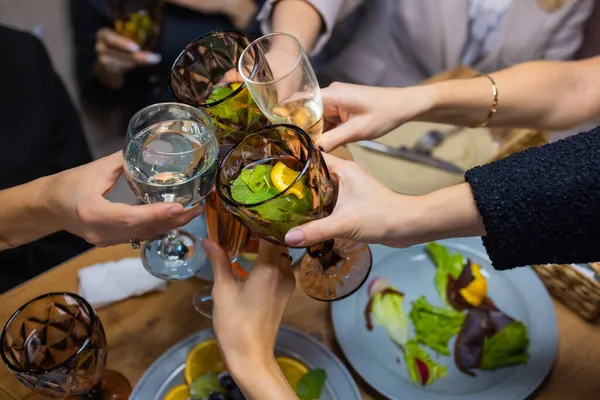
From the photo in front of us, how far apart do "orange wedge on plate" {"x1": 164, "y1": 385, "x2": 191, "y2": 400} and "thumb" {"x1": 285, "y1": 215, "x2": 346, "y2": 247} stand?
0.27 metres

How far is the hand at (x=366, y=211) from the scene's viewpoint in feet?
2.33

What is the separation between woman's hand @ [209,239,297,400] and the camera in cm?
70

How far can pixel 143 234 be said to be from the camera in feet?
2.48

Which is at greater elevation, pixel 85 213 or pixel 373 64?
pixel 85 213

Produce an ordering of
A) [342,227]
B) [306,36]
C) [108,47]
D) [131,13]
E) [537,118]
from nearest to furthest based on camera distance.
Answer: [342,227]
[537,118]
[306,36]
[131,13]
[108,47]

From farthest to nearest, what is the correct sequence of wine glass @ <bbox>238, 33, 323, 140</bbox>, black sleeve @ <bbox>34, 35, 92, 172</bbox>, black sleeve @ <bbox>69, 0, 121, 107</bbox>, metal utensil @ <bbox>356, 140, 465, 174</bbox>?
black sleeve @ <bbox>69, 0, 121, 107</bbox>
black sleeve @ <bbox>34, 35, 92, 172</bbox>
metal utensil @ <bbox>356, 140, 465, 174</bbox>
wine glass @ <bbox>238, 33, 323, 140</bbox>

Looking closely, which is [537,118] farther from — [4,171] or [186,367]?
[4,171]

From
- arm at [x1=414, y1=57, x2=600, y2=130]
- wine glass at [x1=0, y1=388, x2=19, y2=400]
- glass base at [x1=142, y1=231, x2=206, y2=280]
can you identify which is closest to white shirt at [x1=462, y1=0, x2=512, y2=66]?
arm at [x1=414, y1=57, x2=600, y2=130]

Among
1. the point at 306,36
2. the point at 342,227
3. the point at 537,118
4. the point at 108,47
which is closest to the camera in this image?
the point at 342,227

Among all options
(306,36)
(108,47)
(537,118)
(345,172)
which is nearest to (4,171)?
(108,47)

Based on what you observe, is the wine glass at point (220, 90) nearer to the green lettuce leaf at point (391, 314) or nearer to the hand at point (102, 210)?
the hand at point (102, 210)

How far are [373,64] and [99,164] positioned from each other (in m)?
0.98

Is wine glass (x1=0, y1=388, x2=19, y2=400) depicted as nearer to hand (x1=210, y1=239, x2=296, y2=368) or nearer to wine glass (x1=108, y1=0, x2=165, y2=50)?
hand (x1=210, y1=239, x2=296, y2=368)

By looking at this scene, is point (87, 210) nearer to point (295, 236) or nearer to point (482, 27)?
point (295, 236)
